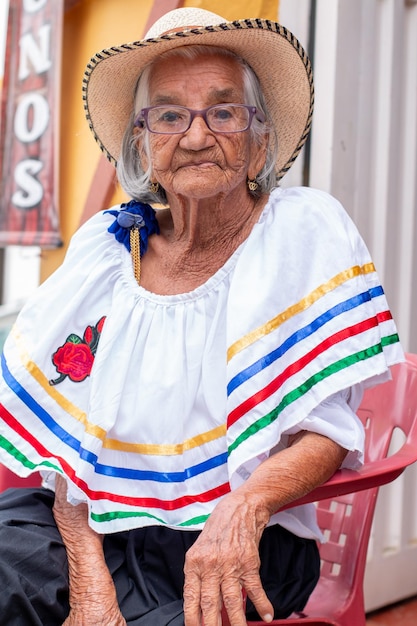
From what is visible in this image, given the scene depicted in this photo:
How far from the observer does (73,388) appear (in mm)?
2174

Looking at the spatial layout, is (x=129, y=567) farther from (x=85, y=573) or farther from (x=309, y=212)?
(x=309, y=212)

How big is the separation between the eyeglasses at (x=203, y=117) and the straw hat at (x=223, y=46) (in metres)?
0.15

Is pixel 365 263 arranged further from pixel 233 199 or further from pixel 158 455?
pixel 158 455

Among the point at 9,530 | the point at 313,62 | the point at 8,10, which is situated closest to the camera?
the point at 9,530

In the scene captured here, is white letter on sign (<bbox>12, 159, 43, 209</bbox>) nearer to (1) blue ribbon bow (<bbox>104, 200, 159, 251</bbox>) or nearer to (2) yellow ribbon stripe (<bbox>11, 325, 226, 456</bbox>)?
(1) blue ribbon bow (<bbox>104, 200, 159, 251</bbox>)

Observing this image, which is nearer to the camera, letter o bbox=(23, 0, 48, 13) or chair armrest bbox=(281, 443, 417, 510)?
chair armrest bbox=(281, 443, 417, 510)

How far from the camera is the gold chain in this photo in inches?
88.0

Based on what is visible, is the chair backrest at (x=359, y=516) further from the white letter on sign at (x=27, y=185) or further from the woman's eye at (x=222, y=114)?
the white letter on sign at (x=27, y=185)

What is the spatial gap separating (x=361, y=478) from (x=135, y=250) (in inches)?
32.6

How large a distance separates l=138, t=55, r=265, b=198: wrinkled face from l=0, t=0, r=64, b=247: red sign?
Result: 1848 mm

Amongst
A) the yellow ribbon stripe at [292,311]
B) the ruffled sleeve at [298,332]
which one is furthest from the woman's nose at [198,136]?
the yellow ribbon stripe at [292,311]

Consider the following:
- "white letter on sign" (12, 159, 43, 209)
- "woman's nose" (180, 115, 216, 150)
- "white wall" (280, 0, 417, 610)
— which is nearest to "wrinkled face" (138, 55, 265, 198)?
"woman's nose" (180, 115, 216, 150)

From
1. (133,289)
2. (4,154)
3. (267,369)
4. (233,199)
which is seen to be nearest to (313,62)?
(233,199)

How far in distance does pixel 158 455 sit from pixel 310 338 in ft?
1.48
